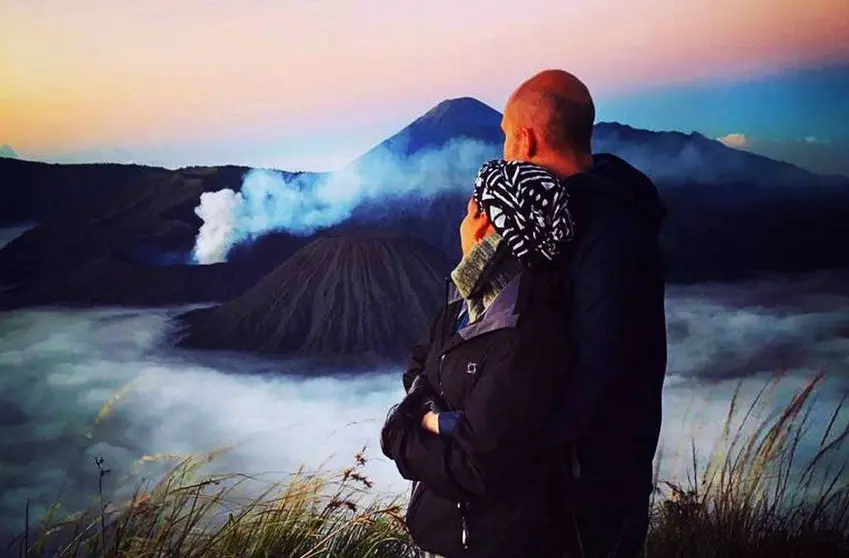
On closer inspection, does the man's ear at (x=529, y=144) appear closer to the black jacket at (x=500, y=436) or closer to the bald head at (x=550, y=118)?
the bald head at (x=550, y=118)

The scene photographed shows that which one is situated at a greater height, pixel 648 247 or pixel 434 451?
pixel 648 247

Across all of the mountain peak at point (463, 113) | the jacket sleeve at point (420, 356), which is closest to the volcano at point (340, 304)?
the mountain peak at point (463, 113)

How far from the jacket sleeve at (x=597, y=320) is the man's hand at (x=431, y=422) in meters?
0.23

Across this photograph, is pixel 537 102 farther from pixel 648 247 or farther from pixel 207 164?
pixel 207 164

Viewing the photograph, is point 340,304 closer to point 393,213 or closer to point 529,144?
point 393,213

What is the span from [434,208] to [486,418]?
65.7 inches

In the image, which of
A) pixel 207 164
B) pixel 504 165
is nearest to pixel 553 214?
pixel 504 165

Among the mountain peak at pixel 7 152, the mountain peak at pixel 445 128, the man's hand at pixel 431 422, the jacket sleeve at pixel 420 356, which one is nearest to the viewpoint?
the man's hand at pixel 431 422

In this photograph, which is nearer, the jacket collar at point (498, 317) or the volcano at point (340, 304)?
the jacket collar at point (498, 317)

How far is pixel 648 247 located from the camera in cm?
191

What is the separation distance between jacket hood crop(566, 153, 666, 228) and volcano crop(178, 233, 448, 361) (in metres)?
1.40

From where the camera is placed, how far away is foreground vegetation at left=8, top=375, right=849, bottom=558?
286cm

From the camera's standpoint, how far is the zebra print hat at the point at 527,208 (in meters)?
1.81

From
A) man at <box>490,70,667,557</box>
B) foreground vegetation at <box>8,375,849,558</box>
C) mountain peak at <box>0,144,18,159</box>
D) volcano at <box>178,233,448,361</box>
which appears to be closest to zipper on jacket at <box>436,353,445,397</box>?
A: man at <box>490,70,667,557</box>
